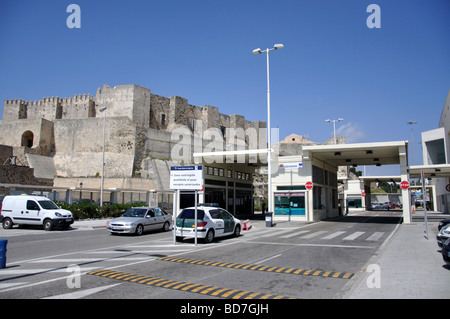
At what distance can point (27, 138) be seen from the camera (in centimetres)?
5038

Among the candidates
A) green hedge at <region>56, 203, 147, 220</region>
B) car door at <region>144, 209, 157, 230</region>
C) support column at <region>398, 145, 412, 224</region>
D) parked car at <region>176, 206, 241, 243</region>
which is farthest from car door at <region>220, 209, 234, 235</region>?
green hedge at <region>56, 203, 147, 220</region>

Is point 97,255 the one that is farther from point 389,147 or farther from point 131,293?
point 389,147

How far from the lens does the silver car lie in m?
17.4

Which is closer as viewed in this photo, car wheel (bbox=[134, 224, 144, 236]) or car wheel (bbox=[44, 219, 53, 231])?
car wheel (bbox=[134, 224, 144, 236])

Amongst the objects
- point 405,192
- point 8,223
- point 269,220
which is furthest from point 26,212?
point 405,192

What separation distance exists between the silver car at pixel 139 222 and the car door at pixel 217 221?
4.75 meters

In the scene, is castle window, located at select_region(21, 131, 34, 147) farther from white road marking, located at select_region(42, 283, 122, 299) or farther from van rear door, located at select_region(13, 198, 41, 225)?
white road marking, located at select_region(42, 283, 122, 299)

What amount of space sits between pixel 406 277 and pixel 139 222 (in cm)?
1346

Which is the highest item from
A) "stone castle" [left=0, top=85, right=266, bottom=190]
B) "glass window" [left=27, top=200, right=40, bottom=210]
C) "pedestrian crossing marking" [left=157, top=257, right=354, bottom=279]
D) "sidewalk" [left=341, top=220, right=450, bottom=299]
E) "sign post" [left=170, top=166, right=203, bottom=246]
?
"stone castle" [left=0, top=85, right=266, bottom=190]

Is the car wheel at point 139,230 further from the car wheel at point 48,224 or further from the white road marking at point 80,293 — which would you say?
the white road marking at point 80,293

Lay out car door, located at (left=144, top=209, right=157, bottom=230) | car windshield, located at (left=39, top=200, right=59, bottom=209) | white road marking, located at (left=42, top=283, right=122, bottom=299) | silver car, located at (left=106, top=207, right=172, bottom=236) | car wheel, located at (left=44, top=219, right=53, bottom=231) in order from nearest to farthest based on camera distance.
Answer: white road marking, located at (left=42, top=283, right=122, bottom=299) < silver car, located at (left=106, top=207, right=172, bottom=236) < car door, located at (left=144, top=209, right=157, bottom=230) < car wheel, located at (left=44, top=219, right=53, bottom=231) < car windshield, located at (left=39, top=200, right=59, bottom=209)

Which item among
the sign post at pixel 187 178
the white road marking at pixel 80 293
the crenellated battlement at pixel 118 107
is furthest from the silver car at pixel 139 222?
the crenellated battlement at pixel 118 107

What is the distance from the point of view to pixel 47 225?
20.3m

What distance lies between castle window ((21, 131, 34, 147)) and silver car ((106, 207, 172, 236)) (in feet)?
128
